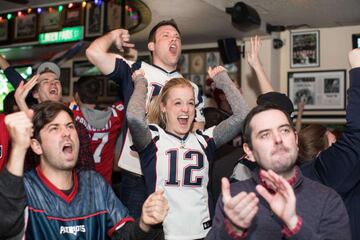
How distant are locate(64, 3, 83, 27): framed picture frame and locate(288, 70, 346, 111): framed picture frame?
118 inches

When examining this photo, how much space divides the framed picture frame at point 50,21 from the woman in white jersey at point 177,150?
3.48 meters

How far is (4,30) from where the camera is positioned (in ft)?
21.1

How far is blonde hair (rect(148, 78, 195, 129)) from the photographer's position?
257 cm

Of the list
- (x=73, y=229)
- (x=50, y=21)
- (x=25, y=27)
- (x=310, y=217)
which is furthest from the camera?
(x=25, y=27)

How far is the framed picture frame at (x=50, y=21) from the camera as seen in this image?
5.70 metres

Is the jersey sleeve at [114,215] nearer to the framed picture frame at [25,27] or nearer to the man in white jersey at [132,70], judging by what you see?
the man in white jersey at [132,70]

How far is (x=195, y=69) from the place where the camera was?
7117 mm

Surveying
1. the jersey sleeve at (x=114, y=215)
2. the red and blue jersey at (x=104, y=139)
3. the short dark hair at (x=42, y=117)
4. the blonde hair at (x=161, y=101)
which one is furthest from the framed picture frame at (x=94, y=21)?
the jersey sleeve at (x=114, y=215)

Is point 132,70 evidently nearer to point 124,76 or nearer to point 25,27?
point 124,76

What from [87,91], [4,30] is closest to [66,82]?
[4,30]

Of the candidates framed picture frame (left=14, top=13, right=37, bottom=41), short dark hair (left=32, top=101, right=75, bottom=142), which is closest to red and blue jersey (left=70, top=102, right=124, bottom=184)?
short dark hair (left=32, top=101, right=75, bottom=142)

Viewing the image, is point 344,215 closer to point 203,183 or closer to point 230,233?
point 230,233

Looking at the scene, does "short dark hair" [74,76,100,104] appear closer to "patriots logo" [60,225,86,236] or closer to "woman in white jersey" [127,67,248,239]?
"woman in white jersey" [127,67,248,239]

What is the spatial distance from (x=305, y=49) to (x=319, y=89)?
1.95 ft
